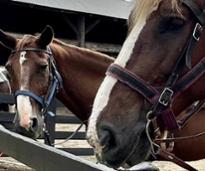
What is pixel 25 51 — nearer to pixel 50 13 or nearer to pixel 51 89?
pixel 51 89

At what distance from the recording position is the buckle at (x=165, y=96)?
73.5 inches

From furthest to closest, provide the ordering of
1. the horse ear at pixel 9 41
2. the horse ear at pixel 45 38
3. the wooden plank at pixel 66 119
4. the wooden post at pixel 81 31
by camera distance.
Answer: the wooden post at pixel 81 31, the wooden plank at pixel 66 119, the horse ear at pixel 9 41, the horse ear at pixel 45 38

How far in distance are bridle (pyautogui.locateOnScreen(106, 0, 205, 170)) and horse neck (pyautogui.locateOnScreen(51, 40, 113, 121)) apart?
7.30 ft

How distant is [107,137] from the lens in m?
1.79

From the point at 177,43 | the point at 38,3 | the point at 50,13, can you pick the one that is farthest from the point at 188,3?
the point at 50,13

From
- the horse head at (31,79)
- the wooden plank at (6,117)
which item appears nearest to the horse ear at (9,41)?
the horse head at (31,79)

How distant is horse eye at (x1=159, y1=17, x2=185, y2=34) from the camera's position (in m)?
1.90

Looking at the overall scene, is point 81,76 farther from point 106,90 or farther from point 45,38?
point 106,90

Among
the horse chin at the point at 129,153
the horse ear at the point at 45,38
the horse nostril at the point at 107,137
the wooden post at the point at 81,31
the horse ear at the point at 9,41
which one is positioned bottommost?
the wooden post at the point at 81,31

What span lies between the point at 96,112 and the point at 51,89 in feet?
7.84

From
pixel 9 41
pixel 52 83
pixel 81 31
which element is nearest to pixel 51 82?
pixel 52 83

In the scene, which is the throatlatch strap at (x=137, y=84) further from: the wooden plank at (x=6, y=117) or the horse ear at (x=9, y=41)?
the wooden plank at (x=6, y=117)

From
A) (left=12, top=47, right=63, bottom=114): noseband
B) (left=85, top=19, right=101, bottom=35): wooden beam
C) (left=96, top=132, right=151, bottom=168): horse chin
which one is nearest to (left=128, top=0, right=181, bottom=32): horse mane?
(left=96, top=132, right=151, bottom=168): horse chin

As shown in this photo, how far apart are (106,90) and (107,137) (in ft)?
0.66
